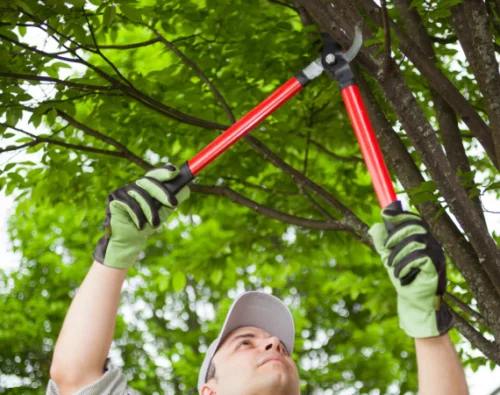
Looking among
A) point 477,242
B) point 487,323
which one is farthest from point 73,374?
point 487,323

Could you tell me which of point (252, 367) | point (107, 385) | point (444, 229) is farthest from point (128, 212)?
point (444, 229)

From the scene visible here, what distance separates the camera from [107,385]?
2.54 meters

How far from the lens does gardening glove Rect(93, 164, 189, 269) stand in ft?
7.94

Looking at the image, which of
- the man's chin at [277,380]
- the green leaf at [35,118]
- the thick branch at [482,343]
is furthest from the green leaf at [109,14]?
the thick branch at [482,343]

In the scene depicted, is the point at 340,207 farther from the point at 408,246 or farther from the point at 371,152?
the point at 408,246

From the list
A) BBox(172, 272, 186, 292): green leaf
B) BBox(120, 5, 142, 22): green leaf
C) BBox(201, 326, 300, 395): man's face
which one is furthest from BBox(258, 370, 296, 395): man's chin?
BBox(172, 272, 186, 292): green leaf

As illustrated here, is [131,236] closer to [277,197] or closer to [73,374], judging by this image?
[73,374]

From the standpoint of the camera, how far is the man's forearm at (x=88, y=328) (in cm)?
246

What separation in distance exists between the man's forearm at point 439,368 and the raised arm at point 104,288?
2.77ft

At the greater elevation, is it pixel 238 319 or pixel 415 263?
pixel 238 319

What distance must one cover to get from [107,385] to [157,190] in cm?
63

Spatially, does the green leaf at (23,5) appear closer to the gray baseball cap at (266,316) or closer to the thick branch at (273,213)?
the thick branch at (273,213)

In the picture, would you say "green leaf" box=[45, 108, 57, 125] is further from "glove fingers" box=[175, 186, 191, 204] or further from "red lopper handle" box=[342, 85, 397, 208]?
"red lopper handle" box=[342, 85, 397, 208]

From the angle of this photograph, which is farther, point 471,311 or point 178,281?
point 178,281
